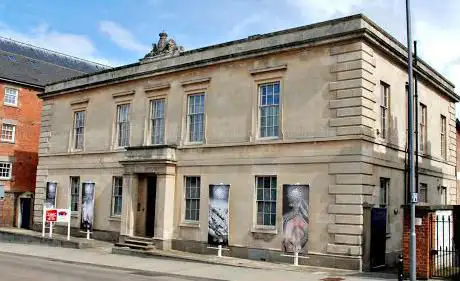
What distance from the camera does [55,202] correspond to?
31266 mm

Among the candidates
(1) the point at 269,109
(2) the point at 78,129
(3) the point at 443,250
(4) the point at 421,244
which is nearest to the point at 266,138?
(1) the point at 269,109

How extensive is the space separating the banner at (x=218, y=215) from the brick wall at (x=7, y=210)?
21109 millimetres

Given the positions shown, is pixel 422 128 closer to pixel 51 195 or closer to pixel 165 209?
pixel 165 209

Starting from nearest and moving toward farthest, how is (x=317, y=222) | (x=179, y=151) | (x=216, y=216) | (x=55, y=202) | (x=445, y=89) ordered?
(x=317, y=222), (x=216, y=216), (x=179, y=151), (x=445, y=89), (x=55, y=202)

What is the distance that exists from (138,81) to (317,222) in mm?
12787

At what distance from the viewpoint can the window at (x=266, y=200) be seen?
21516 millimetres

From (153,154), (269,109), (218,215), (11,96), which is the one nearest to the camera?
(269,109)

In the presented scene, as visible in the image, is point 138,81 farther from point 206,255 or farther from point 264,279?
point 264,279

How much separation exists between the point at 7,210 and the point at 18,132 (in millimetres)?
6077

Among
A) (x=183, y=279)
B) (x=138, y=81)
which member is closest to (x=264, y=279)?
(x=183, y=279)

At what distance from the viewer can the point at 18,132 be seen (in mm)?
40031

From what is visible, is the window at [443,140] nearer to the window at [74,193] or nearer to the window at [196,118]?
the window at [196,118]

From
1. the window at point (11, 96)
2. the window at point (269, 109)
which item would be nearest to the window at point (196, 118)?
the window at point (269, 109)

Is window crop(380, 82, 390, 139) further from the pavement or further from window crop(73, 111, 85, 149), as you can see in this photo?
window crop(73, 111, 85, 149)
